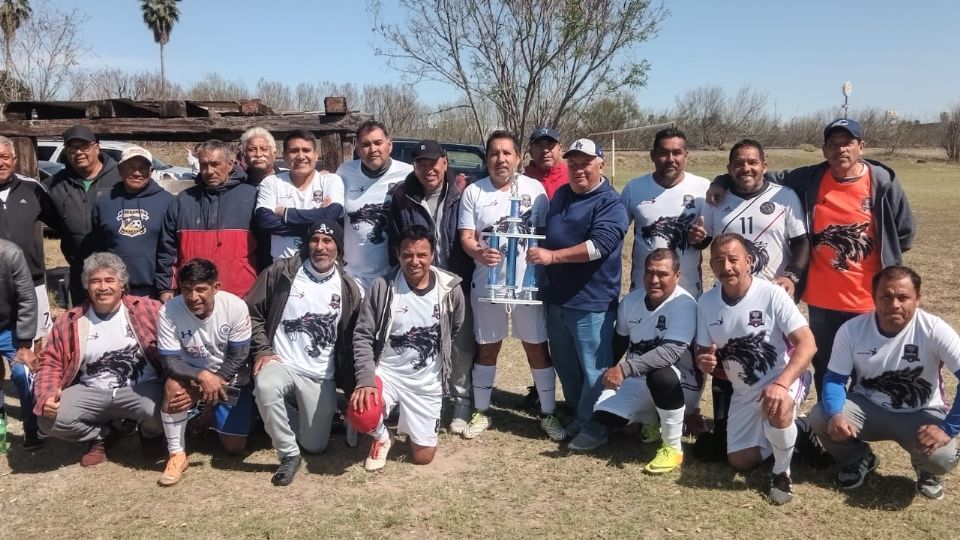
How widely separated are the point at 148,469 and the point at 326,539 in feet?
5.05

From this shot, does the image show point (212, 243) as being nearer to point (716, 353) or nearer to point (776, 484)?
point (716, 353)

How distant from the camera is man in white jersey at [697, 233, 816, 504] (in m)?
3.81

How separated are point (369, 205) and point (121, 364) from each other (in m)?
1.85

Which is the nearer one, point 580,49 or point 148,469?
point 148,469

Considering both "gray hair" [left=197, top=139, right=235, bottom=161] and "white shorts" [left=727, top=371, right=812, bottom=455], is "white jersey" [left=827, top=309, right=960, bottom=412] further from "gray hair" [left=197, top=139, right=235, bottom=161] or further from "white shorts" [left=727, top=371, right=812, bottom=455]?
"gray hair" [left=197, top=139, right=235, bottom=161]

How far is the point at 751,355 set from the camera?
13.3 ft

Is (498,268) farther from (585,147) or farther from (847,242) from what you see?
(847,242)

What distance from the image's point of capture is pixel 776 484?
3867mm

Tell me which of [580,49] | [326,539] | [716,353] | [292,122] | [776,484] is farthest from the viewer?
[580,49]

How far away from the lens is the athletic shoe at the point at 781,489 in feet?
12.5

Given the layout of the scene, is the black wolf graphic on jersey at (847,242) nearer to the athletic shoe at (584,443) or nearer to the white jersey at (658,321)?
the white jersey at (658,321)

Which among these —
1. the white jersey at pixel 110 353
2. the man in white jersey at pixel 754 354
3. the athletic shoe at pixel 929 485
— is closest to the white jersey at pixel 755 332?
the man in white jersey at pixel 754 354

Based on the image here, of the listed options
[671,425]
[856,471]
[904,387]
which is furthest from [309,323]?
[904,387]


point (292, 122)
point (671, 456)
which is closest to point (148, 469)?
point (671, 456)
